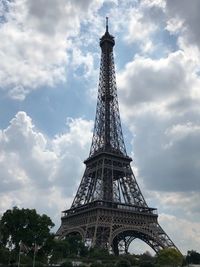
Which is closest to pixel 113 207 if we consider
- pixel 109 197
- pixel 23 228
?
pixel 109 197

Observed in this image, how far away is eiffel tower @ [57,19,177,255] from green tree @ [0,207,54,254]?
19775 mm

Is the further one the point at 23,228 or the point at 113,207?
the point at 113,207

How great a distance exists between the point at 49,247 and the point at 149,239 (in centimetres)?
3438

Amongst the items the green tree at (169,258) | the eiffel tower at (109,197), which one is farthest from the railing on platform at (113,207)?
the green tree at (169,258)

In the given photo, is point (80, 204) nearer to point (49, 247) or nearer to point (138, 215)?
point (138, 215)

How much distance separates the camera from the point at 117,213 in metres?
101

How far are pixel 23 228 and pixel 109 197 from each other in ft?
114

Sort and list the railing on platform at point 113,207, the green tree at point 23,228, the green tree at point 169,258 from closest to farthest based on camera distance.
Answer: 1. the green tree at point 23,228
2. the green tree at point 169,258
3. the railing on platform at point 113,207

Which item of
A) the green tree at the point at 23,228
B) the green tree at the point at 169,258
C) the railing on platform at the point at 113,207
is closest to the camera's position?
the green tree at the point at 23,228

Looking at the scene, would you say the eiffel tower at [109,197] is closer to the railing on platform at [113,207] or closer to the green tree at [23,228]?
the railing on platform at [113,207]

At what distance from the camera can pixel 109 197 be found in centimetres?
10581

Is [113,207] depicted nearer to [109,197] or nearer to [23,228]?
[109,197]

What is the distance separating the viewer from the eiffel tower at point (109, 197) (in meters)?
98.4

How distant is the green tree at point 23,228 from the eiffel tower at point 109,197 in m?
19.8
